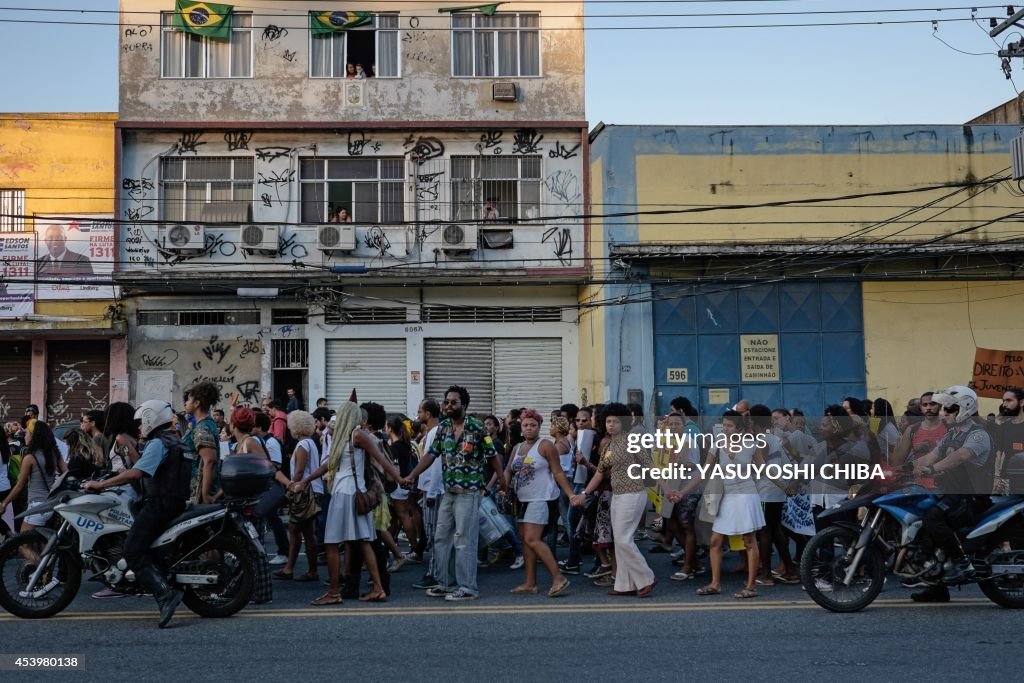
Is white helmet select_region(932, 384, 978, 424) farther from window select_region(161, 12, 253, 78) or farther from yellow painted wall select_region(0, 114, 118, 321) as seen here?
yellow painted wall select_region(0, 114, 118, 321)

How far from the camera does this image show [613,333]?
936 inches

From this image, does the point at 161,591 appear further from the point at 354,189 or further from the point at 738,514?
the point at 354,189

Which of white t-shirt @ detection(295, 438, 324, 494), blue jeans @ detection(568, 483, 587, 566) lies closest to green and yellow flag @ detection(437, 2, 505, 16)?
blue jeans @ detection(568, 483, 587, 566)

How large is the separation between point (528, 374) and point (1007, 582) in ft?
56.8

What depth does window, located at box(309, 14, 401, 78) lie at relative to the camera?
25.7 metres

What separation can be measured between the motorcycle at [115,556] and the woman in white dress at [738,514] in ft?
13.7

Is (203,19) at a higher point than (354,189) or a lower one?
higher

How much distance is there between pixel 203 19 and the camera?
25.5m

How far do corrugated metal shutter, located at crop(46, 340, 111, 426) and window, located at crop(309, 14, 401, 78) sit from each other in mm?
8258

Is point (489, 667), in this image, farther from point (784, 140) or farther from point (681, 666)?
point (784, 140)

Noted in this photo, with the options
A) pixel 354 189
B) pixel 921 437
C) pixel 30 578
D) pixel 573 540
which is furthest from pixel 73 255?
pixel 921 437

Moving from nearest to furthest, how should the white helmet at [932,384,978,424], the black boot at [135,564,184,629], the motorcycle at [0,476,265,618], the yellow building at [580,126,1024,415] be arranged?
the black boot at [135,564,184,629]
the motorcycle at [0,476,265,618]
the white helmet at [932,384,978,424]
the yellow building at [580,126,1024,415]

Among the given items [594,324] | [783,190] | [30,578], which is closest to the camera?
[30,578]

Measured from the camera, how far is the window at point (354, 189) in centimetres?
2544
